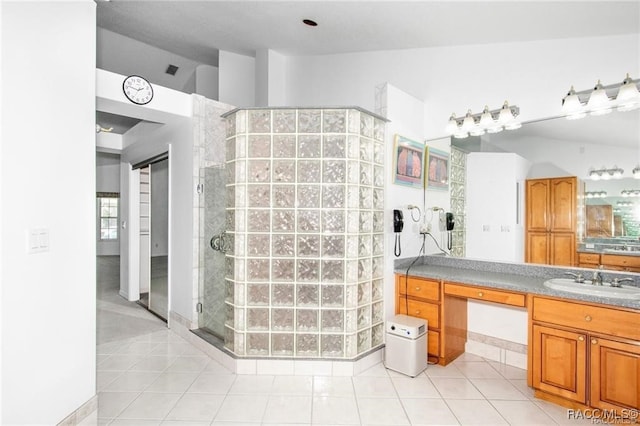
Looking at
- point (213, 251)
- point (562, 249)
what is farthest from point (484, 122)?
point (213, 251)

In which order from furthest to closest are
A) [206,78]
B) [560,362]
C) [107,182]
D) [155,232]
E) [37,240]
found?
[107,182]
[206,78]
[155,232]
[560,362]
[37,240]

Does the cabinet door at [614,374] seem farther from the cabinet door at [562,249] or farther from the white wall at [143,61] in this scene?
the white wall at [143,61]

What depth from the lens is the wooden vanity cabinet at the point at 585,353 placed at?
193 centimetres

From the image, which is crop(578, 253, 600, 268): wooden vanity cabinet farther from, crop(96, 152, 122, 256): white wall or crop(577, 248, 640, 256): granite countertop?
crop(96, 152, 122, 256): white wall

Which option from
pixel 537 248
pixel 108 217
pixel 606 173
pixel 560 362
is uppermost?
pixel 606 173

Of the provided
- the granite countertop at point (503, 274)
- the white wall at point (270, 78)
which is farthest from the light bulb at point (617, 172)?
the white wall at point (270, 78)

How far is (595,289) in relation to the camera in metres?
2.18

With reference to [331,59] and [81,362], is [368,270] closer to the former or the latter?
[81,362]

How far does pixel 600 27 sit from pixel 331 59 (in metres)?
2.40

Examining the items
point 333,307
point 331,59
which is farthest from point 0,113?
point 331,59

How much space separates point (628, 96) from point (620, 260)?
1.15 metres

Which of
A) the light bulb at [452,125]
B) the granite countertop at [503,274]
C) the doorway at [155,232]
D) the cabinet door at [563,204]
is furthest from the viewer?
the doorway at [155,232]

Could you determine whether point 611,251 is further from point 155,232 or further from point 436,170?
point 155,232

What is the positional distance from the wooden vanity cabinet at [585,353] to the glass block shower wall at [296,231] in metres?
1.29
